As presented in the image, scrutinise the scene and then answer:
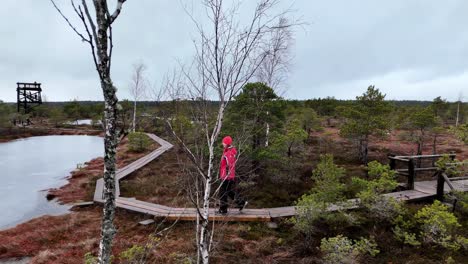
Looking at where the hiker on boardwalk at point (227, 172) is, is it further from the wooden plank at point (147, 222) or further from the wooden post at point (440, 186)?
the wooden post at point (440, 186)

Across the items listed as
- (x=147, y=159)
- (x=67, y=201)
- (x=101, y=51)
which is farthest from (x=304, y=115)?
(x=101, y=51)

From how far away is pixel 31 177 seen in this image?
15445mm

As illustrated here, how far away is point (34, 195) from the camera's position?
12.1 m

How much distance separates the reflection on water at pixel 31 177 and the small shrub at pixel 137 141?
3426 mm

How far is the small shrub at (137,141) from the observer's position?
2161 cm

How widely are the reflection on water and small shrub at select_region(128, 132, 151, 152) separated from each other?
11.2 feet

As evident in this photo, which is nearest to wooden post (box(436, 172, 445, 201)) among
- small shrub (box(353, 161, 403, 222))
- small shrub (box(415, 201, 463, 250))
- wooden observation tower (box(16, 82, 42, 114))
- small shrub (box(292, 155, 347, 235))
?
small shrub (box(415, 201, 463, 250))

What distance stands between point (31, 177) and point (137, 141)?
24.5 ft

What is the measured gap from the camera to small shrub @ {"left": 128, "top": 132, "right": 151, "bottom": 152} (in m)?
21.6

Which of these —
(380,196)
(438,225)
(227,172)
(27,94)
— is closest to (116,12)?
(227,172)

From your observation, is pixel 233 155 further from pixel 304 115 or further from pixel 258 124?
pixel 304 115

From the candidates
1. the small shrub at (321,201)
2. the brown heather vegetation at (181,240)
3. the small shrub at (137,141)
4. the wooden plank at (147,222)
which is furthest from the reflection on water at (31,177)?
the small shrub at (321,201)

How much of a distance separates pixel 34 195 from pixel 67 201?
2.43 m

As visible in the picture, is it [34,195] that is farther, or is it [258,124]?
[34,195]
